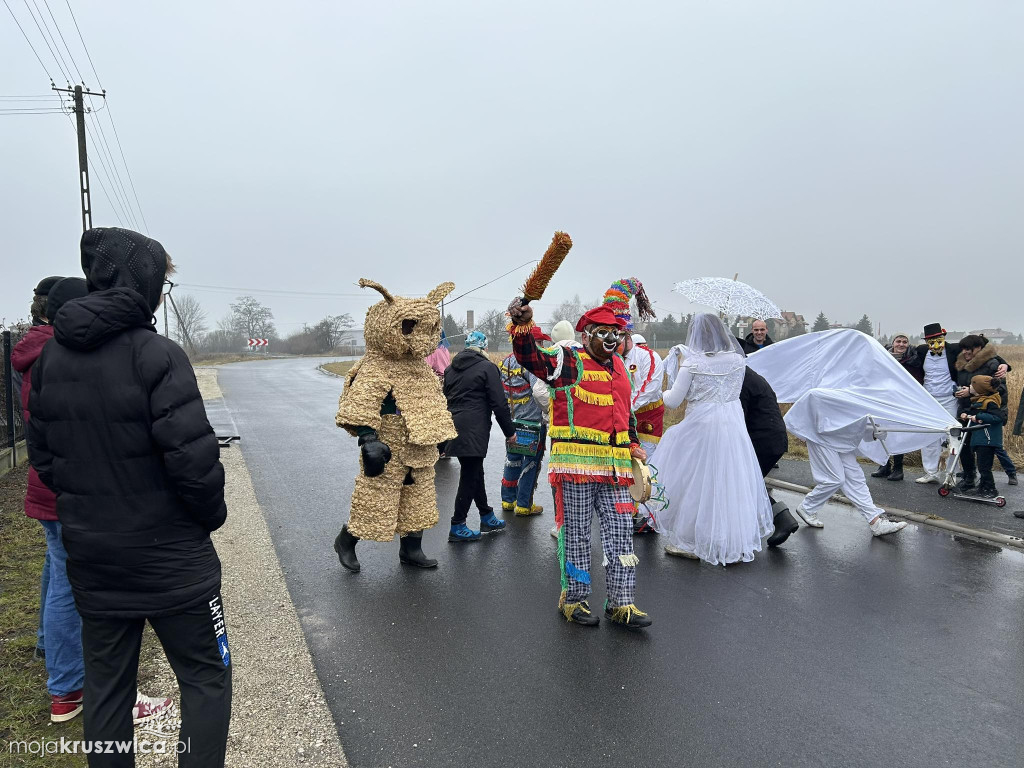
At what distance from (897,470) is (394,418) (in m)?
7.09

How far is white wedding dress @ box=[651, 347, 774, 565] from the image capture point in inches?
202

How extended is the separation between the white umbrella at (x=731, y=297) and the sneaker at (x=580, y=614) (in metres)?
3.10

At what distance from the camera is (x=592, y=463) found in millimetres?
4004

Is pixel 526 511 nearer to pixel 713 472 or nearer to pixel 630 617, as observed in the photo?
pixel 713 472

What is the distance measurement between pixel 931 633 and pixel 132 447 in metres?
4.53

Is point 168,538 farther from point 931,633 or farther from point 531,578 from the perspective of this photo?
point 931,633

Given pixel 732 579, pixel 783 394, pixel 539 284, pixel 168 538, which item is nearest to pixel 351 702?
pixel 168 538

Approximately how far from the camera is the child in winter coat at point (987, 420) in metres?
7.21

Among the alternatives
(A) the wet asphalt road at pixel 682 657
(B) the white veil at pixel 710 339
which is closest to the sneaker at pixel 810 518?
(A) the wet asphalt road at pixel 682 657

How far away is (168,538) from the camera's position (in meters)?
2.19

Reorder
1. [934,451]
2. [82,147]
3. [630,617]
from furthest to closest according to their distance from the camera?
[82,147] → [934,451] → [630,617]

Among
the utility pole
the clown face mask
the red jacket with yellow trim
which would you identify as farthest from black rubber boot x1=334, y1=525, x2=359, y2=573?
the utility pole

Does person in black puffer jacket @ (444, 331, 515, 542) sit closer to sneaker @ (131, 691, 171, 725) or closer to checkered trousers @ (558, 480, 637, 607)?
checkered trousers @ (558, 480, 637, 607)

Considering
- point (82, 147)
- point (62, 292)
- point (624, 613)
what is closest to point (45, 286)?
point (62, 292)
